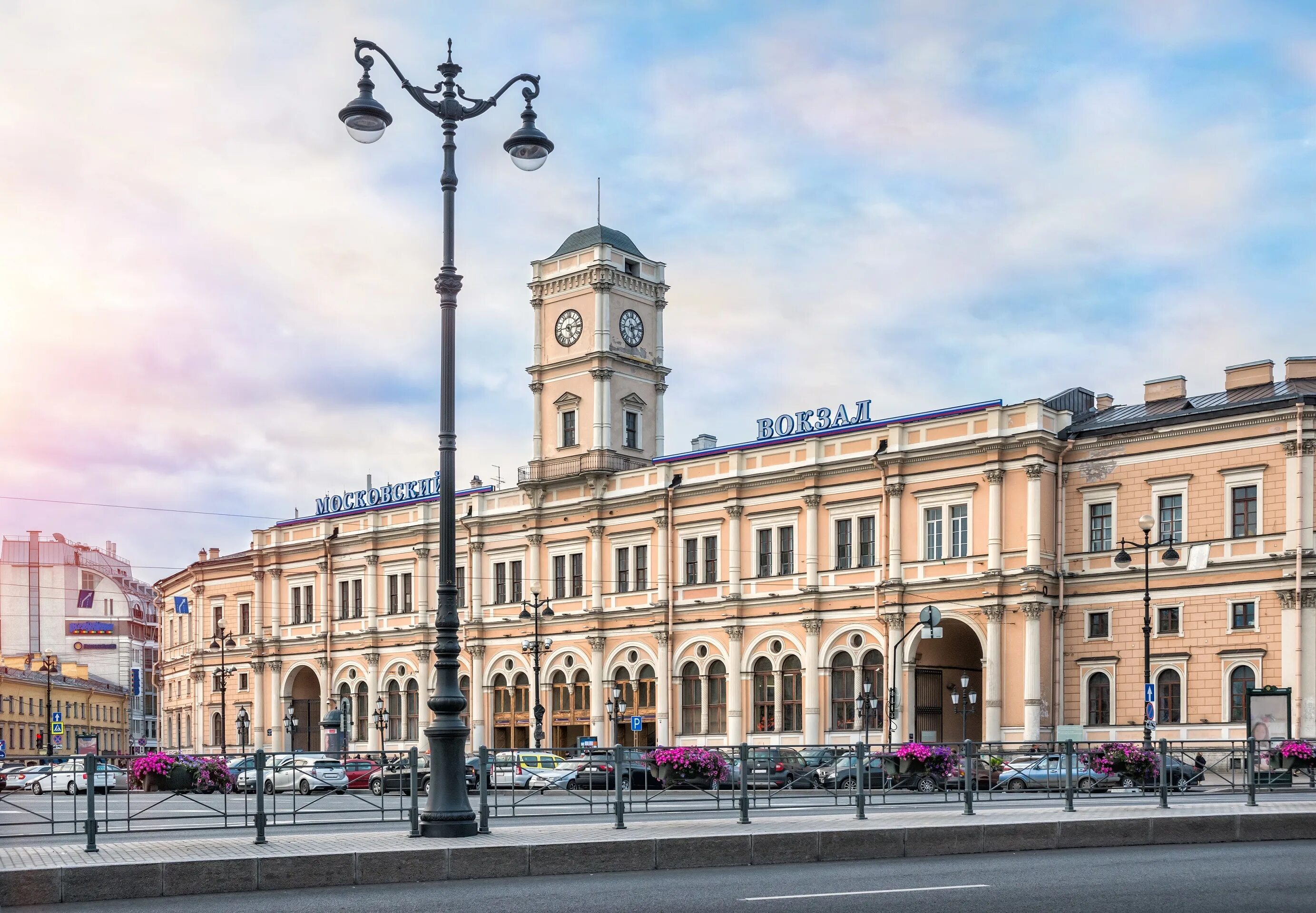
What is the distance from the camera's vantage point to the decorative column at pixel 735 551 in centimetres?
6353

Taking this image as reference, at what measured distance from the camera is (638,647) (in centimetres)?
6706

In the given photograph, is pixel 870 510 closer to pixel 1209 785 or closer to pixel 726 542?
pixel 726 542

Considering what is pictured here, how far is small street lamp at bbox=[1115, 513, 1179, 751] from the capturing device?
46.8 m

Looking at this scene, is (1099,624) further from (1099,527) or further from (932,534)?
(932,534)

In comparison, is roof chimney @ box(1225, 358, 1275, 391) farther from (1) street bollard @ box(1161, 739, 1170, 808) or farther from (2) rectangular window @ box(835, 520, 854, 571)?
(1) street bollard @ box(1161, 739, 1170, 808)

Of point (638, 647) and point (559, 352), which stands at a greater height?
point (559, 352)

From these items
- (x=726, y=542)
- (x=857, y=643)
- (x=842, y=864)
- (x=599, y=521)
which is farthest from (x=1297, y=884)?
(x=599, y=521)

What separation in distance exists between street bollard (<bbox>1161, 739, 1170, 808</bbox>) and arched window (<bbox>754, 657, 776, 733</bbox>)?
129 ft

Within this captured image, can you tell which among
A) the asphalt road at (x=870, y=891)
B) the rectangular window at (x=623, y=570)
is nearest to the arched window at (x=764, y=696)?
the rectangular window at (x=623, y=570)

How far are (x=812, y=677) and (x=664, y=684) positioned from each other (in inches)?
312

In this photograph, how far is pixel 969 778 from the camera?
21547mm

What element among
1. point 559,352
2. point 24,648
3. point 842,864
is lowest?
point 24,648

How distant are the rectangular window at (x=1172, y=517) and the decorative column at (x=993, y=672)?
6.65 m

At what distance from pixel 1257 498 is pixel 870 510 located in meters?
15.3
